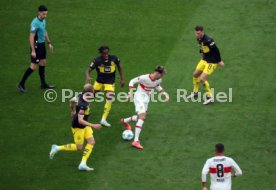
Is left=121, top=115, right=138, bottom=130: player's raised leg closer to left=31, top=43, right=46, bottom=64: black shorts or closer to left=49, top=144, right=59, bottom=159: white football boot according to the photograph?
left=49, top=144, right=59, bottom=159: white football boot

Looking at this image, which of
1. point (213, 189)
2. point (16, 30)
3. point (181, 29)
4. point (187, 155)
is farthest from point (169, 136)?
point (16, 30)

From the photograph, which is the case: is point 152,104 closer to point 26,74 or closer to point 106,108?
point 106,108

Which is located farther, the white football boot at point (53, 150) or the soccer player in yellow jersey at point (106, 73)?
the soccer player in yellow jersey at point (106, 73)

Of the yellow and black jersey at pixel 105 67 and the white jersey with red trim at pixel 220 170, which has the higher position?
the yellow and black jersey at pixel 105 67

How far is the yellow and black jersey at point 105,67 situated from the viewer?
17.3m

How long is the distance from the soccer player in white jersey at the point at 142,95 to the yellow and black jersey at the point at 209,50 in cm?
220

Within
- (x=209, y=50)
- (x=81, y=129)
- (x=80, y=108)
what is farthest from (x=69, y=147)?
(x=209, y=50)

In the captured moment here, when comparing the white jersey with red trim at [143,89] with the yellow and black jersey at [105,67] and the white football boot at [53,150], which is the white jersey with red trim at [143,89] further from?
the white football boot at [53,150]

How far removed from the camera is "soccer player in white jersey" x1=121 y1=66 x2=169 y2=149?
54.1ft

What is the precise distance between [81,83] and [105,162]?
453cm

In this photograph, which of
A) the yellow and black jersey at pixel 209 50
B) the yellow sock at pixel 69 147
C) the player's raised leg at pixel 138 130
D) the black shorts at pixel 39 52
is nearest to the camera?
the yellow sock at pixel 69 147

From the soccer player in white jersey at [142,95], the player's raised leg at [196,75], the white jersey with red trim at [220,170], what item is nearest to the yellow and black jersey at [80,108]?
the soccer player in white jersey at [142,95]

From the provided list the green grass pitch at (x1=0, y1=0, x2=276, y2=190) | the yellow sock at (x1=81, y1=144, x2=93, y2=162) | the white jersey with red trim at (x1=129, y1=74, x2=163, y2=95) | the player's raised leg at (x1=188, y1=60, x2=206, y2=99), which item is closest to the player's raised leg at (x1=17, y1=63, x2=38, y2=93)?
the green grass pitch at (x1=0, y1=0, x2=276, y2=190)

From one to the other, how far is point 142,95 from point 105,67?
1.34m
